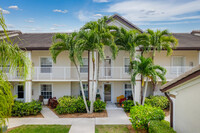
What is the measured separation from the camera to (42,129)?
34.3ft

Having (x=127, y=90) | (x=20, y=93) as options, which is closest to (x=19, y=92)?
(x=20, y=93)

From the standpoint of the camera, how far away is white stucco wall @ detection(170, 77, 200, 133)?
5656 mm

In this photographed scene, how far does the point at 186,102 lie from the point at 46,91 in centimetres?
1431

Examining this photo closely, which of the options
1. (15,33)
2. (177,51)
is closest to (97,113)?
(177,51)

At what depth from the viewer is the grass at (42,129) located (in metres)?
10.2

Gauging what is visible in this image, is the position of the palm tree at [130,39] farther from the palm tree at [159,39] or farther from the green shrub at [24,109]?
the green shrub at [24,109]

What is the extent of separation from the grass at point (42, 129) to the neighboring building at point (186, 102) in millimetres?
6271

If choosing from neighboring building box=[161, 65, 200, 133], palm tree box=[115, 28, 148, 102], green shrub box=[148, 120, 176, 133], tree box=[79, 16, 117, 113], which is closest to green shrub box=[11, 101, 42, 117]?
tree box=[79, 16, 117, 113]

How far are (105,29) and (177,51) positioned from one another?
8555 millimetres

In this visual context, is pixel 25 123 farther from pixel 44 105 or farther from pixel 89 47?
pixel 89 47

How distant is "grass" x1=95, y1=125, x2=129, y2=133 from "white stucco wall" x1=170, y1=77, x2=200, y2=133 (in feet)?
12.2

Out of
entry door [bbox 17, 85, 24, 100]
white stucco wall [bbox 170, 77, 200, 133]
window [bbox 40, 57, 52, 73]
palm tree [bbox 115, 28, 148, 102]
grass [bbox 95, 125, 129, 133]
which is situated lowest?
grass [bbox 95, 125, 129, 133]

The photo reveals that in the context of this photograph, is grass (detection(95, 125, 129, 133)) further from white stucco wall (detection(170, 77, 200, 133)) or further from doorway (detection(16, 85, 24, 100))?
doorway (detection(16, 85, 24, 100))

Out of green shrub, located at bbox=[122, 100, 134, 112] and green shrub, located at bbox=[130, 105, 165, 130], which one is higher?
green shrub, located at bbox=[130, 105, 165, 130]
